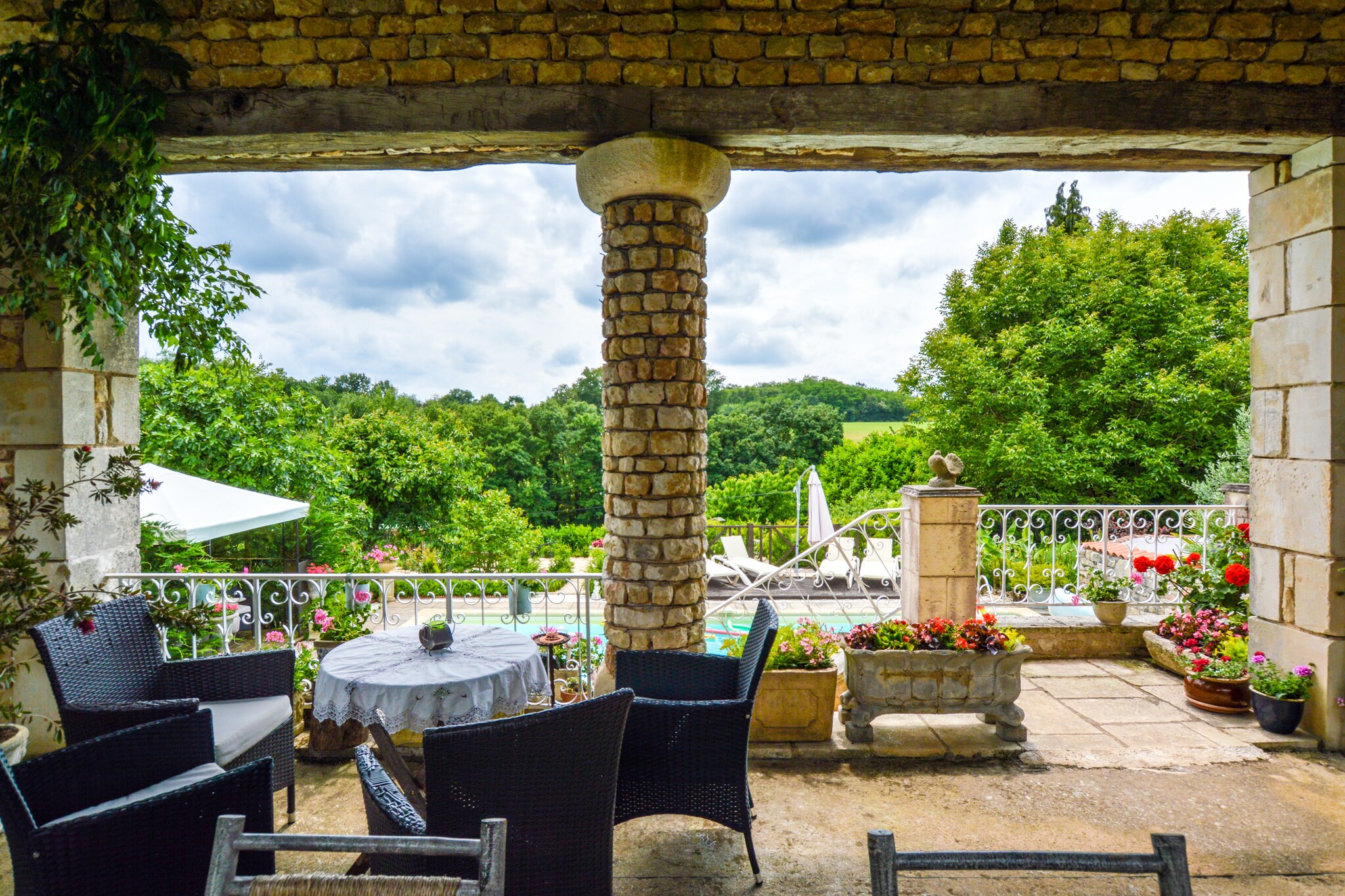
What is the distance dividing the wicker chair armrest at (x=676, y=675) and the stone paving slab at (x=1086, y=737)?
2.62 ft

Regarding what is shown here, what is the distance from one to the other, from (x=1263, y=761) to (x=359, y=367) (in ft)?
119

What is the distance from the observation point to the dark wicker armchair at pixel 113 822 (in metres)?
1.59

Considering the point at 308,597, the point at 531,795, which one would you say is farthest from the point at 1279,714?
the point at 308,597

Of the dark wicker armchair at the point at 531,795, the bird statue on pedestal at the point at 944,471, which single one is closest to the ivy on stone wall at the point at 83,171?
the dark wicker armchair at the point at 531,795

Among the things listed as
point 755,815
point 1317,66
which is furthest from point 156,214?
point 1317,66

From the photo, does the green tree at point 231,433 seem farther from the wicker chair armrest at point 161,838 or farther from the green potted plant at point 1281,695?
the green potted plant at point 1281,695

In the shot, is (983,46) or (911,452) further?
(911,452)

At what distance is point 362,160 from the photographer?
3.64 m

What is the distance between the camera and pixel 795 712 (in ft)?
Result: 11.4

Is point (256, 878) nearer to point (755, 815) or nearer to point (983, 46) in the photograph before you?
point (755, 815)

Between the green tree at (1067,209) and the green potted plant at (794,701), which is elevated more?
the green tree at (1067,209)

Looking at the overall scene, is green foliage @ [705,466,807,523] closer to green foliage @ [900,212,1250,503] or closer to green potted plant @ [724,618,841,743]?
green foliage @ [900,212,1250,503]

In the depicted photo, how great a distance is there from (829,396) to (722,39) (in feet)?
79.3

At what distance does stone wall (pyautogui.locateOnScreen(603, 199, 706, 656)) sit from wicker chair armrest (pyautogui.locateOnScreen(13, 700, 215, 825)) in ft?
5.71
